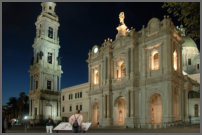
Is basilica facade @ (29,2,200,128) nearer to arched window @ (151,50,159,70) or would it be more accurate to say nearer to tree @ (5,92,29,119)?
arched window @ (151,50,159,70)

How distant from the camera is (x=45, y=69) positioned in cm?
6750

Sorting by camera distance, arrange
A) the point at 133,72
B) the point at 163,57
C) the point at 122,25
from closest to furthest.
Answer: the point at 163,57
the point at 133,72
the point at 122,25

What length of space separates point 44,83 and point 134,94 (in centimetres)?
3254

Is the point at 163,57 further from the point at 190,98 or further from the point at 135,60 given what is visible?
the point at 190,98

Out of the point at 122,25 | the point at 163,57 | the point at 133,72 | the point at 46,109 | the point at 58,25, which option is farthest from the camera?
the point at 58,25

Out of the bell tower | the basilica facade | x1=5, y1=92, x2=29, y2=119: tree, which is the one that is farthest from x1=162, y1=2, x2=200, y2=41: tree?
x1=5, y1=92, x2=29, y2=119: tree

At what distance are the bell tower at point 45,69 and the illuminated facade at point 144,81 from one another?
20.1 metres

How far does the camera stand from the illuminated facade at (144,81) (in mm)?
38031

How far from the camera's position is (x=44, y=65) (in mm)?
67750

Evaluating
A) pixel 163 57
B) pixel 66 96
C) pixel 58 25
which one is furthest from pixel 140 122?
pixel 58 25

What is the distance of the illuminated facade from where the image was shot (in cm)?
3803

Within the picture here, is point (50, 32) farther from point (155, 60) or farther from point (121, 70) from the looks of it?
point (155, 60)

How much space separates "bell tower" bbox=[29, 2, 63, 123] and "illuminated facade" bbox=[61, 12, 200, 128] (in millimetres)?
20077

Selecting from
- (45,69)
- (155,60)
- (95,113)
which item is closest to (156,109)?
(155,60)
